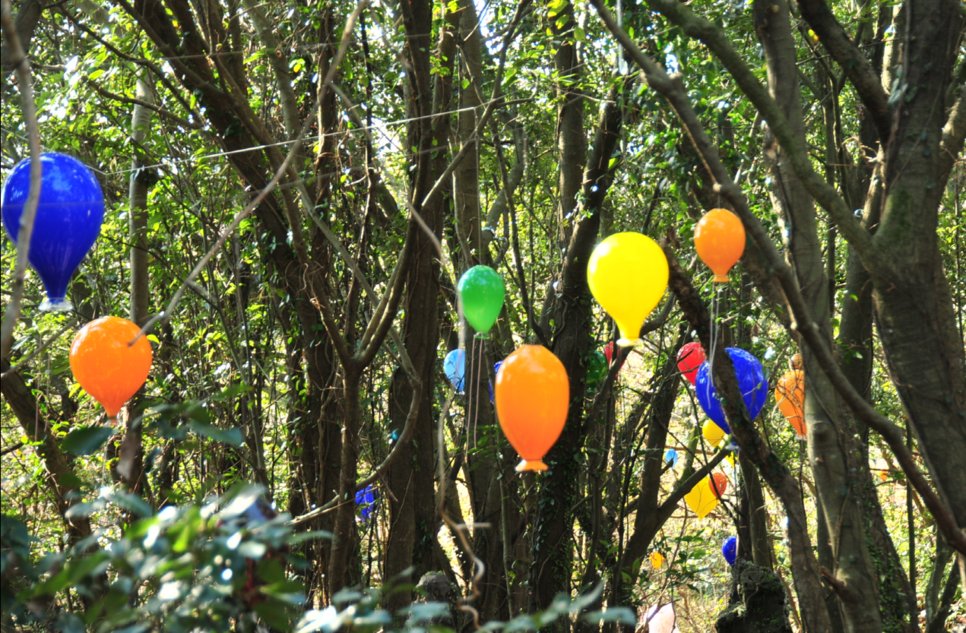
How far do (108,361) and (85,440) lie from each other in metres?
1.37

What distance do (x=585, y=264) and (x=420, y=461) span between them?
4.09 feet

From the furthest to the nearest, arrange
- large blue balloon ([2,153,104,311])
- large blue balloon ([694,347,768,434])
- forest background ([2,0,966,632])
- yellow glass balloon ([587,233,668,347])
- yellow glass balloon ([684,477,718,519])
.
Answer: yellow glass balloon ([684,477,718,519])
large blue balloon ([694,347,768,434])
yellow glass balloon ([587,233,668,347])
large blue balloon ([2,153,104,311])
forest background ([2,0,966,632])

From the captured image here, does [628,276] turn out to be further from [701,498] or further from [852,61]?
[701,498]

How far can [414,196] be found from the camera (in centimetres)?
230

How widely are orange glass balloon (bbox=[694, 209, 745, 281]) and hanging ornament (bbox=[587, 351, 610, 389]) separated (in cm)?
135

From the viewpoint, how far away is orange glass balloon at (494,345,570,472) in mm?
2059

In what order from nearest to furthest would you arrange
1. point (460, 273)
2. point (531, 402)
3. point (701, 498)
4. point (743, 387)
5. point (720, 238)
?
point (531, 402) → point (720, 238) → point (743, 387) → point (460, 273) → point (701, 498)

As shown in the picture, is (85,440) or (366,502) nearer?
(85,440)

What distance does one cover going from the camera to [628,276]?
7.63ft

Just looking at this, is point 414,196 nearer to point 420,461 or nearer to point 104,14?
point 420,461

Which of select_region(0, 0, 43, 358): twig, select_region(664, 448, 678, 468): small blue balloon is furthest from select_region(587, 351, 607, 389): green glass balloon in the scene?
select_region(0, 0, 43, 358): twig

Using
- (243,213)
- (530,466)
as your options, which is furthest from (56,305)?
(530,466)

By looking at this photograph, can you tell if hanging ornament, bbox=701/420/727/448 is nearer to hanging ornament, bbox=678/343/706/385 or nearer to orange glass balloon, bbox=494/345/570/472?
hanging ornament, bbox=678/343/706/385

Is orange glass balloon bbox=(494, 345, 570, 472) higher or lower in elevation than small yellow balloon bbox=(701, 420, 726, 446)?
higher
